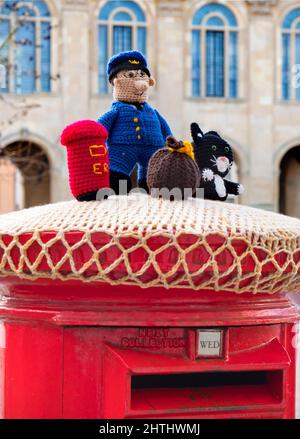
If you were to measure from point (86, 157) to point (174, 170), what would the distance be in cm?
18

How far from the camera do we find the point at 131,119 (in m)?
1.97

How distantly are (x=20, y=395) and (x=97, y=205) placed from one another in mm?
395

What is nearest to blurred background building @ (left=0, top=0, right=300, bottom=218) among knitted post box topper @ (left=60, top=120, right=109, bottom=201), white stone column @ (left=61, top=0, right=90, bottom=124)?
white stone column @ (left=61, top=0, right=90, bottom=124)

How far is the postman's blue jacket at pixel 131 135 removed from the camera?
193 cm

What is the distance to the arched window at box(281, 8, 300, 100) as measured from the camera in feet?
66.1

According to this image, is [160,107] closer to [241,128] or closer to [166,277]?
[241,128]

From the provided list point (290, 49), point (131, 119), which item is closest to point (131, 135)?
point (131, 119)

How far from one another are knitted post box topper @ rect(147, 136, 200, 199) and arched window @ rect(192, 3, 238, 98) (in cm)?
1858

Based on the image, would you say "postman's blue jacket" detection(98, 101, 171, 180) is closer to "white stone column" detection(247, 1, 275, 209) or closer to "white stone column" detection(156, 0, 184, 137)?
"white stone column" detection(156, 0, 184, 137)

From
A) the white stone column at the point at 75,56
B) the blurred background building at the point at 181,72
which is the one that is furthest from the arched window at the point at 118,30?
the white stone column at the point at 75,56

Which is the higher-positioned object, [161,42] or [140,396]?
[161,42]

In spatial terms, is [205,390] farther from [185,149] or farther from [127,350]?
[185,149]
